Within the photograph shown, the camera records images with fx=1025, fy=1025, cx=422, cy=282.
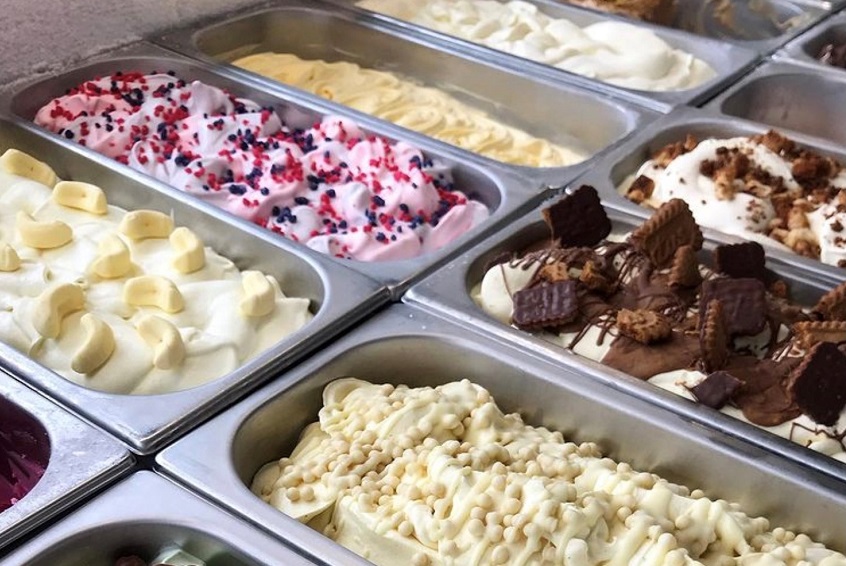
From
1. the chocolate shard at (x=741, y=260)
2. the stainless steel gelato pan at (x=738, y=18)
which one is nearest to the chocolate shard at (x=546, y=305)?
the chocolate shard at (x=741, y=260)

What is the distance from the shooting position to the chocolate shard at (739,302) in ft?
5.29

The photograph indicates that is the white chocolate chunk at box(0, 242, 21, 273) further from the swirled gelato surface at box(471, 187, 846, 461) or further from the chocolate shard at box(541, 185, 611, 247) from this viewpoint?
the chocolate shard at box(541, 185, 611, 247)

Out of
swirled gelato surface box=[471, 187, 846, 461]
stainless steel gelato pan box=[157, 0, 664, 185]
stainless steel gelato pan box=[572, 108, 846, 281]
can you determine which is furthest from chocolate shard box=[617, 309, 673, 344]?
stainless steel gelato pan box=[157, 0, 664, 185]

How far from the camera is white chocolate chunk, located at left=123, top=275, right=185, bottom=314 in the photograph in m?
1.74

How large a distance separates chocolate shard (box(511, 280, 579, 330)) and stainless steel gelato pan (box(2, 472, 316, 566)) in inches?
24.6

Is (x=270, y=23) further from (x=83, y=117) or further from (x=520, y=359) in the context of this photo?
(x=520, y=359)

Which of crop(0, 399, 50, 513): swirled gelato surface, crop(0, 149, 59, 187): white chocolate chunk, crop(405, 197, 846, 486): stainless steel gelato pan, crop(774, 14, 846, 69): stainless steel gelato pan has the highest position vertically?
crop(774, 14, 846, 69): stainless steel gelato pan

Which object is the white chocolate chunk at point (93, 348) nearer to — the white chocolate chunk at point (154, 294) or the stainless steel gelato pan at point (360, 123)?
the white chocolate chunk at point (154, 294)

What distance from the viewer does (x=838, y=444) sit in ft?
4.79

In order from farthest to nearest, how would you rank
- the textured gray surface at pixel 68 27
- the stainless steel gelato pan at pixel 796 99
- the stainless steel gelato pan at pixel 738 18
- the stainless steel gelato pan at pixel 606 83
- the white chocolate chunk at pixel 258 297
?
the stainless steel gelato pan at pixel 738 18
the stainless steel gelato pan at pixel 796 99
the stainless steel gelato pan at pixel 606 83
the textured gray surface at pixel 68 27
the white chocolate chunk at pixel 258 297

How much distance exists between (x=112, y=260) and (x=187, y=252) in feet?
0.43

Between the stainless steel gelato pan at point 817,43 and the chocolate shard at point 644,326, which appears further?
the stainless steel gelato pan at point 817,43

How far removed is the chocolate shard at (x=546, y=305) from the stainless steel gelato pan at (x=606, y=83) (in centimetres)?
94

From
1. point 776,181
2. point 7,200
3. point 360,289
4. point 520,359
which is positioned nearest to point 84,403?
point 360,289
